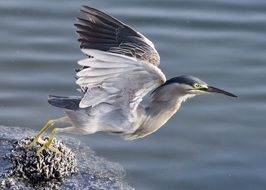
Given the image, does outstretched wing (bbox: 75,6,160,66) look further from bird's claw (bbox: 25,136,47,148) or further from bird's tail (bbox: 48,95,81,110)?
bird's claw (bbox: 25,136,47,148)

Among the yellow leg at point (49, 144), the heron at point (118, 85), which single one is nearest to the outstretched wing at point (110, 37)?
the heron at point (118, 85)

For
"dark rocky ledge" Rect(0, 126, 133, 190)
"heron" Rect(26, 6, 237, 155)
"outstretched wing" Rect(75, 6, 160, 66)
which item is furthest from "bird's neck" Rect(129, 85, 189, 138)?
"dark rocky ledge" Rect(0, 126, 133, 190)

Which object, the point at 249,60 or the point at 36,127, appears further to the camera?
the point at 249,60

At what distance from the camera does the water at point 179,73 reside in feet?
23.5

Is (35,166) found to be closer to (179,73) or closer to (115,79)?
(115,79)

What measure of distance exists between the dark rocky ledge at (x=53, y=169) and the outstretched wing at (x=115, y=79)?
2.01 feet

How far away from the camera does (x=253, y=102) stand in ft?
26.2

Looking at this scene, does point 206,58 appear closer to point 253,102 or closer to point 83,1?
point 253,102

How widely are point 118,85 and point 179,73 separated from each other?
7.45 feet

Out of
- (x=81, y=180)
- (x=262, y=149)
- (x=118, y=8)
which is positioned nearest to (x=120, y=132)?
(x=81, y=180)

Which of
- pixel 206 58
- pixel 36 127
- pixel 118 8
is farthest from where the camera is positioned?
pixel 118 8

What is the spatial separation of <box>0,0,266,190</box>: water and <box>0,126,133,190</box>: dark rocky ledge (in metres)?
0.17

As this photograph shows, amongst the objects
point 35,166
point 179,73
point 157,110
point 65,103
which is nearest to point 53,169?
point 35,166

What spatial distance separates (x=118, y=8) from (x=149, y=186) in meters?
3.06
